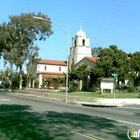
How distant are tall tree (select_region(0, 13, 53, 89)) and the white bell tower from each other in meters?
9.05

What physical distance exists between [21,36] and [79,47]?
14.2 m

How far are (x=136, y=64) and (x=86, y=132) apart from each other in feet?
114

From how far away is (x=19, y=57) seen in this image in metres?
51.7

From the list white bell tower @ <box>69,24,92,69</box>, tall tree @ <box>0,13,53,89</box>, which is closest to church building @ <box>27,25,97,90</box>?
white bell tower @ <box>69,24,92,69</box>

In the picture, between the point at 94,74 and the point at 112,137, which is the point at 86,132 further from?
the point at 94,74

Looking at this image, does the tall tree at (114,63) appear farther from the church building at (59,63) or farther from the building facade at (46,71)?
the building facade at (46,71)

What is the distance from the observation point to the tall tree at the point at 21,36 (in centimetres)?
5059

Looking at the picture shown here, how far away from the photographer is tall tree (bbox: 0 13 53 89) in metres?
50.6

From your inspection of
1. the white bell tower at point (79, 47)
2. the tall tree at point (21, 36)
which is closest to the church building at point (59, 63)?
the white bell tower at point (79, 47)

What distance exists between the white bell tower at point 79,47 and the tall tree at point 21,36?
29.7 ft

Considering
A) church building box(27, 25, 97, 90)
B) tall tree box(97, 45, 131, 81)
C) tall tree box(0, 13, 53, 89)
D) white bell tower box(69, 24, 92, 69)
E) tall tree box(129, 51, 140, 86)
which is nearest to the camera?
tall tree box(97, 45, 131, 81)

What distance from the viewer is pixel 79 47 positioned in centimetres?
6022

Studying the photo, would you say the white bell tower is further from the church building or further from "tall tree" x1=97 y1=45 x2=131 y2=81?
"tall tree" x1=97 y1=45 x2=131 y2=81

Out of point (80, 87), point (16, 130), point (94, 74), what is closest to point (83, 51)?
point (80, 87)
